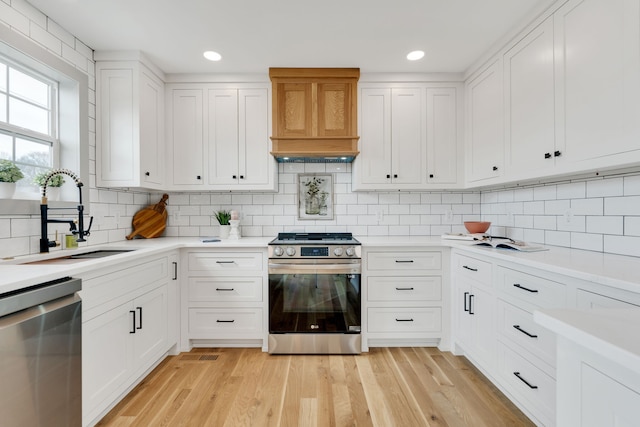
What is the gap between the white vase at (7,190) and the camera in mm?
1652

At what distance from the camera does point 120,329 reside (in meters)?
1.77

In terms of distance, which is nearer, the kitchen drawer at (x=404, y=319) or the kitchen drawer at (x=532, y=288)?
the kitchen drawer at (x=532, y=288)

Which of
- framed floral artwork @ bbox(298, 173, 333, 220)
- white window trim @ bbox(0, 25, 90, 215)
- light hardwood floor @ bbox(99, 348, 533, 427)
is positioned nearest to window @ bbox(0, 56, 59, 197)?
white window trim @ bbox(0, 25, 90, 215)

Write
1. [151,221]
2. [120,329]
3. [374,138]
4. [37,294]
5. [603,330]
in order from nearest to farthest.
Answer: [603,330]
[37,294]
[120,329]
[374,138]
[151,221]

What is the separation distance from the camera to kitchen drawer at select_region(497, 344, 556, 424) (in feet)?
4.83

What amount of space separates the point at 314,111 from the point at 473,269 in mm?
1877

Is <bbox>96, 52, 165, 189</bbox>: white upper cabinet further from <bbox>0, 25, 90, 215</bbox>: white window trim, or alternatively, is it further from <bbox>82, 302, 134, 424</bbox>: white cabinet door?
<bbox>82, 302, 134, 424</bbox>: white cabinet door

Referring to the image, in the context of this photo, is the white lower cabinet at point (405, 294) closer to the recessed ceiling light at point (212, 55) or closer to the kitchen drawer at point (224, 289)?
the kitchen drawer at point (224, 289)

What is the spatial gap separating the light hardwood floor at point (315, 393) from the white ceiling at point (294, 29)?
8.36 feet

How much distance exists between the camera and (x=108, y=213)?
2512 mm

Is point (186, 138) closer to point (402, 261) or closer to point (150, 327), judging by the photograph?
point (150, 327)

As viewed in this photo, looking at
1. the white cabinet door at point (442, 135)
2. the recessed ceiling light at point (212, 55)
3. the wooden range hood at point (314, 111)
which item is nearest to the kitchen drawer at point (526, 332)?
the white cabinet door at point (442, 135)

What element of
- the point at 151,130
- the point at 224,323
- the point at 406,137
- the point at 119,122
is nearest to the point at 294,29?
the point at 406,137

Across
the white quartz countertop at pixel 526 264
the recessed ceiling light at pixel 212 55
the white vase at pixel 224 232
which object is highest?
the recessed ceiling light at pixel 212 55
